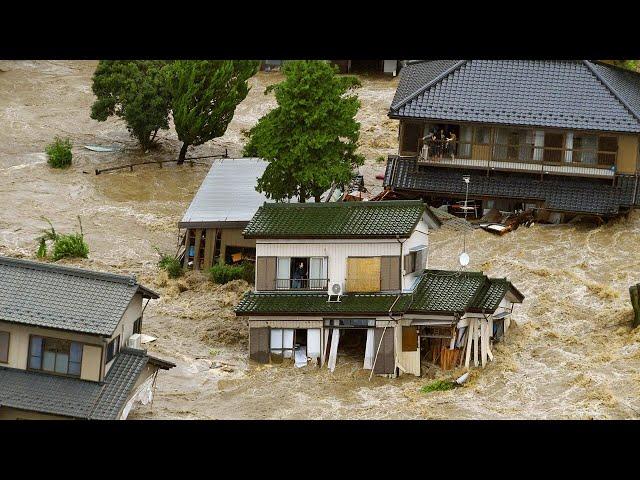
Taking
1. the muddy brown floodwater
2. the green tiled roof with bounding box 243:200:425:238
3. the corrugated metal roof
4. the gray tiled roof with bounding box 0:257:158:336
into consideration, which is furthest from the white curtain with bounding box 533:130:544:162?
the gray tiled roof with bounding box 0:257:158:336

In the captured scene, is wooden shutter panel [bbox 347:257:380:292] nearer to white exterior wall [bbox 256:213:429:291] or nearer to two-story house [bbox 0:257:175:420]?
white exterior wall [bbox 256:213:429:291]

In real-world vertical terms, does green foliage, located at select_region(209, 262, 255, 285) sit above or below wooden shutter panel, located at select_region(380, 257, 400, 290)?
below

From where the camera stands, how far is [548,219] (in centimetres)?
5653

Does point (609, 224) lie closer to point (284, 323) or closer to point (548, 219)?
point (548, 219)

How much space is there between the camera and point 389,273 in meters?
47.0

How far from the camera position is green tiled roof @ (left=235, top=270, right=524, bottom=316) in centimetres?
4600

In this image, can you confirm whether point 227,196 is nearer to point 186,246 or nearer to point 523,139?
point 186,246

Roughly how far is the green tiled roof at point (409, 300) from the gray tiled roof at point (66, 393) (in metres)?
7.67

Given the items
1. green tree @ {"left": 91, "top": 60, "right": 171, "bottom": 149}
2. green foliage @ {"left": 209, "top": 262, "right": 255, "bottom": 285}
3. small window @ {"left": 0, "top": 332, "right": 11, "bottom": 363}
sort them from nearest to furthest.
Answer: small window @ {"left": 0, "top": 332, "right": 11, "bottom": 363}, green foliage @ {"left": 209, "top": 262, "right": 255, "bottom": 285}, green tree @ {"left": 91, "top": 60, "right": 171, "bottom": 149}

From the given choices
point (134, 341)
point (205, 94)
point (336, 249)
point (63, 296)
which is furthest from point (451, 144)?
point (63, 296)

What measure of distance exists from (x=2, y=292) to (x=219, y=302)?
1187 centimetres

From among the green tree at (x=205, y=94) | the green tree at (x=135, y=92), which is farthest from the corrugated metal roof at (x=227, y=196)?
the green tree at (x=135, y=92)

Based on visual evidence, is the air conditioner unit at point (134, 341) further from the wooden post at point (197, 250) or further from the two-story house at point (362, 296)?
the wooden post at point (197, 250)

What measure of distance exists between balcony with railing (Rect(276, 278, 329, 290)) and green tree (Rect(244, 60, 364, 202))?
6.45 m
